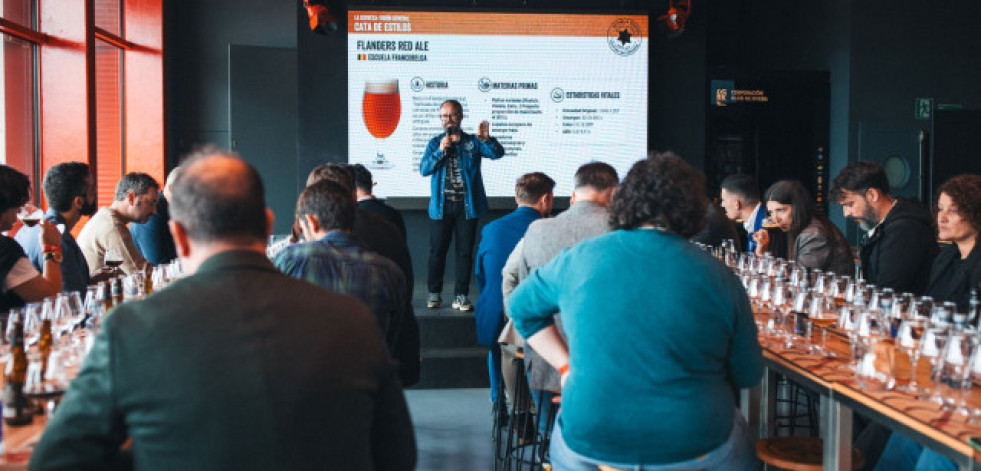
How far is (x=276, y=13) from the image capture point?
9.12m

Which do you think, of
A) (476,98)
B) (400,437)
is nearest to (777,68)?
(476,98)

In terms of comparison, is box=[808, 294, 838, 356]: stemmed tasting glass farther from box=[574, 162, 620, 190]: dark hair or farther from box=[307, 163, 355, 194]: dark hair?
box=[307, 163, 355, 194]: dark hair

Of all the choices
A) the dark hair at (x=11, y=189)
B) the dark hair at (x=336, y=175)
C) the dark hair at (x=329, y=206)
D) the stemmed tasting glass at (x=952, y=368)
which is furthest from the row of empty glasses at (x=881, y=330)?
the dark hair at (x=11, y=189)

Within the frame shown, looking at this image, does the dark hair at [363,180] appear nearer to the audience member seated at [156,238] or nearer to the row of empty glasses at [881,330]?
the audience member seated at [156,238]

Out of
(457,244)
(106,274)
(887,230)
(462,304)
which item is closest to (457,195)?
(457,244)

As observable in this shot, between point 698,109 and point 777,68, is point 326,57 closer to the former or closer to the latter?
point 698,109

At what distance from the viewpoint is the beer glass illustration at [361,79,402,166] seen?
25.6 ft

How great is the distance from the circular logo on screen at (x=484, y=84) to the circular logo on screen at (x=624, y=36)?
3.89ft

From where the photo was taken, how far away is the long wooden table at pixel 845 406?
213 cm

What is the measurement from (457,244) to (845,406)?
4427mm

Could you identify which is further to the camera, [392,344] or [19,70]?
[19,70]

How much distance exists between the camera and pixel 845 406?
104 inches

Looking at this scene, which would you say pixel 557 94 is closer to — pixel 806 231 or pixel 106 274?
pixel 806 231

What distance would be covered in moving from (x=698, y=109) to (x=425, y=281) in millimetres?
3126
